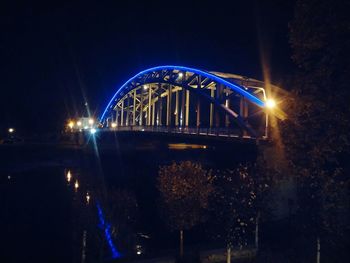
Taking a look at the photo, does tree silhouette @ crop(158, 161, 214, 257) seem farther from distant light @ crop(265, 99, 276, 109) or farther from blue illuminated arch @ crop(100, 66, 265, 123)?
blue illuminated arch @ crop(100, 66, 265, 123)

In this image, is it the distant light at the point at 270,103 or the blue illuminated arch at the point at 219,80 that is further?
the blue illuminated arch at the point at 219,80

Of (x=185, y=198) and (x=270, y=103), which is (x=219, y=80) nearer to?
(x=270, y=103)

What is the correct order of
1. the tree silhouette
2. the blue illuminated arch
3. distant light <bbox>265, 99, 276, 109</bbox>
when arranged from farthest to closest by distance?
1. the blue illuminated arch
2. distant light <bbox>265, 99, 276, 109</bbox>
3. the tree silhouette

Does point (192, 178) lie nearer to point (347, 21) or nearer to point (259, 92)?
point (347, 21)

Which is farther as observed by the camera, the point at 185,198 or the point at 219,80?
the point at 219,80

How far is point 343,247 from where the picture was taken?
14.5 m

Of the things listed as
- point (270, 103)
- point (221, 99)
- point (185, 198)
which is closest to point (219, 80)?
point (221, 99)

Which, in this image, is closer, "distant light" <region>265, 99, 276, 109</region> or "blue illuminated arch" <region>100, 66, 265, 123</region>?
"distant light" <region>265, 99, 276, 109</region>

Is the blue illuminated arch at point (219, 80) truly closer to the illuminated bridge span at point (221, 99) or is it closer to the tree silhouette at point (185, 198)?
the illuminated bridge span at point (221, 99)

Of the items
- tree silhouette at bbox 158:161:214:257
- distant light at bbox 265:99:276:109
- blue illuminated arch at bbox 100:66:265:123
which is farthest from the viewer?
blue illuminated arch at bbox 100:66:265:123


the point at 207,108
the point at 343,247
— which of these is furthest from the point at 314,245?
the point at 207,108

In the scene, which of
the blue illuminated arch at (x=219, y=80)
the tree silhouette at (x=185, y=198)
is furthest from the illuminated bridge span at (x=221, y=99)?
the tree silhouette at (x=185, y=198)

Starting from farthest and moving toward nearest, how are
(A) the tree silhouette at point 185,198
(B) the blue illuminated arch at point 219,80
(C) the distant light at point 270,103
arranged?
(B) the blue illuminated arch at point 219,80 → (C) the distant light at point 270,103 → (A) the tree silhouette at point 185,198

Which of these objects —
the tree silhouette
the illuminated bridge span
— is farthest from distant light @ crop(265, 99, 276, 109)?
the tree silhouette
